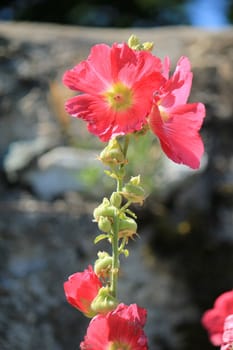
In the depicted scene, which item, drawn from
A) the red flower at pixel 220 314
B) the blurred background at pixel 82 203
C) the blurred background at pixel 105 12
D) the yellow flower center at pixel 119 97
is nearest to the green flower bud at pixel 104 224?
the yellow flower center at pixel 119 97

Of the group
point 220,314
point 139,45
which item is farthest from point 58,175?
point 139,45

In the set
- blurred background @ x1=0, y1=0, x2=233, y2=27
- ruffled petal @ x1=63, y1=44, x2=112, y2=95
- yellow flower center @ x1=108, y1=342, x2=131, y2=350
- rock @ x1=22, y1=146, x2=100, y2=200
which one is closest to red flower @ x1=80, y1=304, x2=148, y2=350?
yellow flower center @ x1=108, y1=342, x2=131, y2=350

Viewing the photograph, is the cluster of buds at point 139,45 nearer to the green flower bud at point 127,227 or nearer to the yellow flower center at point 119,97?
the yellow flower center at point 119,97

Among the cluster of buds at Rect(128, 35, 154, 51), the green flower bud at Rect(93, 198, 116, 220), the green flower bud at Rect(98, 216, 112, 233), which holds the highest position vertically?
the cluster of buds at Rect(128, 35, 154, 51)

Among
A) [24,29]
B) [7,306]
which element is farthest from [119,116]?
[24,29]

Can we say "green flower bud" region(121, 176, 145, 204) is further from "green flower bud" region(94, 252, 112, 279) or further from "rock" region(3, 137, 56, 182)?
"rock" region(3, 137, 56, 182)
